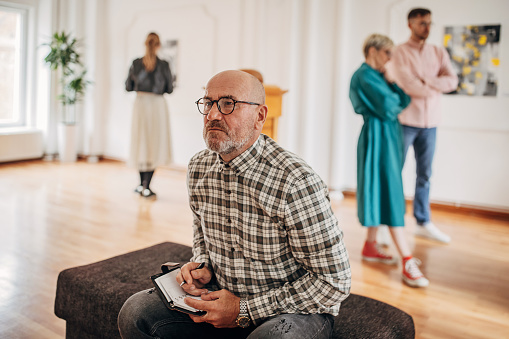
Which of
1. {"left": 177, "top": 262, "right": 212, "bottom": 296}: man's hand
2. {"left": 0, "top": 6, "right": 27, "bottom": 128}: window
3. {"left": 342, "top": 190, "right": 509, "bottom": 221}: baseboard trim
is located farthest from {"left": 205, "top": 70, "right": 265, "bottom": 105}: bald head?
{"left": 0, "top": 6, "right": 27, "bottom": 128}: window

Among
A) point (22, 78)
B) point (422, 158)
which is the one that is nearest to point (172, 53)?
point (22, 78)

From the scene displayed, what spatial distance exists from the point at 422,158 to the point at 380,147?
102 centimetres

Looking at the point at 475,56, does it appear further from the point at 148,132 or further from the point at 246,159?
the point at 246,159

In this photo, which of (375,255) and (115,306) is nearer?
(115,306)

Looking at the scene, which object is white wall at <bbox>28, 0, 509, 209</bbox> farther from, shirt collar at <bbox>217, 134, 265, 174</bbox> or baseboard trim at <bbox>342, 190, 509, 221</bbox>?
shirt collar at <bbox>217, 134, 265, 174</bbox>

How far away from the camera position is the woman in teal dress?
3156 millimetres

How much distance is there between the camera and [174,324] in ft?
5.08

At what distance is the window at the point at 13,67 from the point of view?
24.6 ft

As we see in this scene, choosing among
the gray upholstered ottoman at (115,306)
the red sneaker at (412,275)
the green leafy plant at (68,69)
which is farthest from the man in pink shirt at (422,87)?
the green leafy plant at (68,69)

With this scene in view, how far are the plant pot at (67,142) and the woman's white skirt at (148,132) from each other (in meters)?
2.47

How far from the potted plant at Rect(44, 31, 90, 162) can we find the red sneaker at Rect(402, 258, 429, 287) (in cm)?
562

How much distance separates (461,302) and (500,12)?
3204 millimetres

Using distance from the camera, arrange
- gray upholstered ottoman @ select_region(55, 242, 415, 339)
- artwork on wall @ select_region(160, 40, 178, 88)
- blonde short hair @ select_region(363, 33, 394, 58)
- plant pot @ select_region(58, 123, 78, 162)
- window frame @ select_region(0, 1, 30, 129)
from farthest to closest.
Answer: window frame @ select_region(0, 1, 30, 129) < plant pot @ select_region(58, 123, 78, 162) < artwork on wall @ select_region(160, 40, 178, 88) < blonde short hair @ select_region(363, 33, 394, 58) < gray upholstered ottoman @ select_region(55, 242, 415, 339)

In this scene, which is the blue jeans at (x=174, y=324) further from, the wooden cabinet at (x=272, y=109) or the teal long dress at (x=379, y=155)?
the teal long dress at (x=379, y=155)
